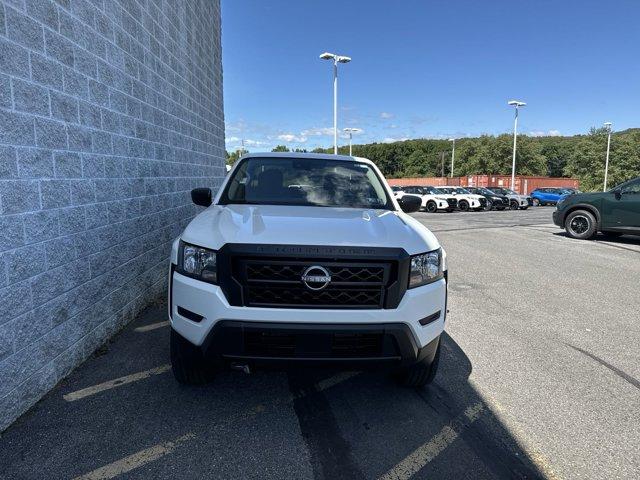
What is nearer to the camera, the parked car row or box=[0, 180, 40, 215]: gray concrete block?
box=[0, 180, 40, 215]: gray concrete block

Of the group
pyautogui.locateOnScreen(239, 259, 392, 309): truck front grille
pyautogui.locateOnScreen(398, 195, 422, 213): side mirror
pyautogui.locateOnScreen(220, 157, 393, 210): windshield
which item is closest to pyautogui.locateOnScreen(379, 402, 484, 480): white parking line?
pyautogui.locateOnScreen(239, 259, 392, 309): truck front grille

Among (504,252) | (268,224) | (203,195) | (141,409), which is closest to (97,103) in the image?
(203,195)

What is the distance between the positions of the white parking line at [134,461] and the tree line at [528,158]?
3926cm

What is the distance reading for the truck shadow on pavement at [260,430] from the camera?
7.53ft

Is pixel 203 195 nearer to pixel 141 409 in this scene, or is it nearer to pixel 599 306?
pixel 141 409

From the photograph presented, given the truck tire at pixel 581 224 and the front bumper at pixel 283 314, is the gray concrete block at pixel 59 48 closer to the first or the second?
the front bumper at pixel 283 314

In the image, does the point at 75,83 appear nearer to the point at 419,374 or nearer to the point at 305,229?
the point at 305,229

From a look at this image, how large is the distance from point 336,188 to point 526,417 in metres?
2.28

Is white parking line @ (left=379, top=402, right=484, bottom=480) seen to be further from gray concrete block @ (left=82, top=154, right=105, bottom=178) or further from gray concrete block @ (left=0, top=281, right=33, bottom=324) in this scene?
gray concrete block @ (left=82, top=154, right=105, bottom=178)

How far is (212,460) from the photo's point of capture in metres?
2.35

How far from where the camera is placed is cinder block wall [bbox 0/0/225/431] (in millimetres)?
2654

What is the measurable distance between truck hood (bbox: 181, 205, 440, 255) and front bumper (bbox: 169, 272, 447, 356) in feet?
0.87

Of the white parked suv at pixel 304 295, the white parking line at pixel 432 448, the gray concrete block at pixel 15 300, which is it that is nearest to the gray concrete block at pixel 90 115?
the gray concrete block at pixel 15 300

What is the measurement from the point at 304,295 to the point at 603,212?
11.4 meters
